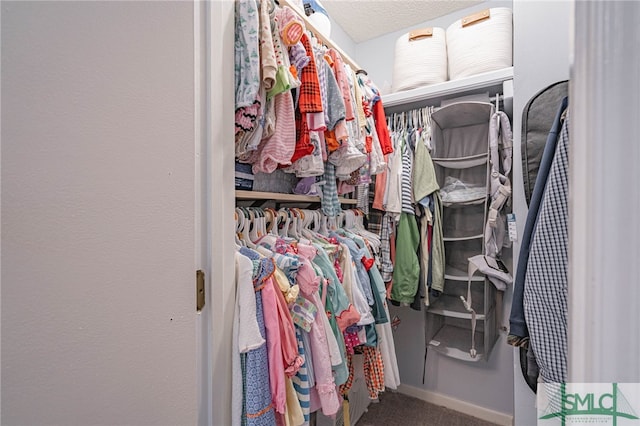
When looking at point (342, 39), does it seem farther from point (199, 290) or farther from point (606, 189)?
point (606, 189)

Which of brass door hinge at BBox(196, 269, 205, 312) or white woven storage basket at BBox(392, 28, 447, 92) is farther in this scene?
white woven storage basket at BBox(392, 28, 447, 92)

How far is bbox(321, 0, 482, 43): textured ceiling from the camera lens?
1922 millimetres

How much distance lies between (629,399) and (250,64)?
3.07 ft

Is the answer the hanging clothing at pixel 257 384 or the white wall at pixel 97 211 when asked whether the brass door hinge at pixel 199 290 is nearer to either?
the white wall at pixel 97 211

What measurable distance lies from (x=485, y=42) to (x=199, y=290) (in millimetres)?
1858

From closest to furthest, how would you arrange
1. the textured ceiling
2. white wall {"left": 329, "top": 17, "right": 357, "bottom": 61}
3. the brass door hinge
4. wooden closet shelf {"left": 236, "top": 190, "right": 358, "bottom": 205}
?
the brass door hinge → wooden closet shelf {"left": 236, "top": 190, "right": 358, "bottom": 205} → the textured ceiling → white wall {"left": 329, "top": 17, "right": 357, "bottom": 61}

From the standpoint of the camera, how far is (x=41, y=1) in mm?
395

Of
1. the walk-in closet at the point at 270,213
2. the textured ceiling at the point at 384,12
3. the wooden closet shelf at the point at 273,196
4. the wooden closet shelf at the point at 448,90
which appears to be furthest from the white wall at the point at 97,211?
the textured ceiling at the point at 384,12

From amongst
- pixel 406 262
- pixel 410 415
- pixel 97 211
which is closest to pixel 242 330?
pixel 97 211

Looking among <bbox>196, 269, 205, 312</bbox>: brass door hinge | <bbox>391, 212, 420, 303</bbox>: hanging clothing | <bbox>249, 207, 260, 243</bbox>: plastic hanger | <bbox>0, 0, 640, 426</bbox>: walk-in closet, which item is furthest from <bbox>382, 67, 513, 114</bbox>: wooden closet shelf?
<bbox>196, 269, 205, 312</bbox>: brass door hinge

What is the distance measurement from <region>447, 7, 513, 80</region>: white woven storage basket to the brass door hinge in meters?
1.73

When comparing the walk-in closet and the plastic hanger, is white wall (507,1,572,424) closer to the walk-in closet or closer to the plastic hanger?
the walk-in closet

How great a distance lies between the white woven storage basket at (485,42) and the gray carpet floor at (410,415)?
2062mm

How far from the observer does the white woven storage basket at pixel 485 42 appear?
1.58m
